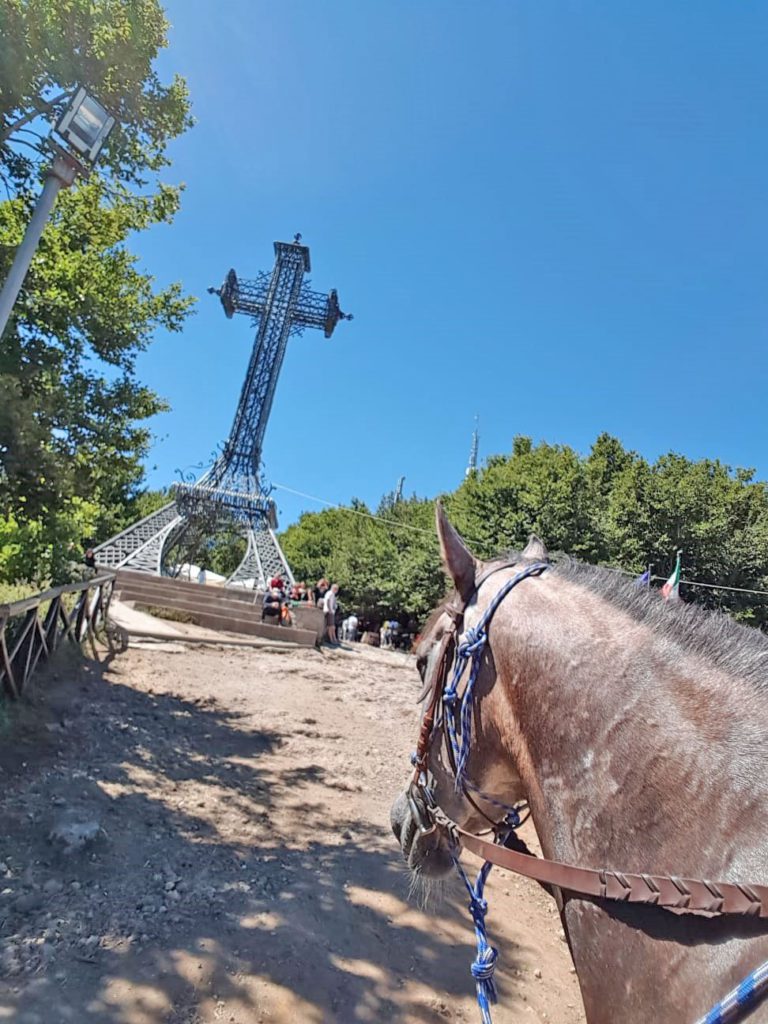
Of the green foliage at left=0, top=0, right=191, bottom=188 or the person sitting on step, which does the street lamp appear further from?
the person sitting on step

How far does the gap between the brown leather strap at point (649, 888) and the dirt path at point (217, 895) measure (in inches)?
93.2

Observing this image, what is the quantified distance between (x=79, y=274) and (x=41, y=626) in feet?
15.5

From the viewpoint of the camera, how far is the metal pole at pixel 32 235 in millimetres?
5137

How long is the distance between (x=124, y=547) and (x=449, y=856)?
24259mm

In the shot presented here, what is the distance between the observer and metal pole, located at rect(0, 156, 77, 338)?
16.9 ft

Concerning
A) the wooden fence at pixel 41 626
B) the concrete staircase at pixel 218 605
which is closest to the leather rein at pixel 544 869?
the wooden fence at pixel 41 626

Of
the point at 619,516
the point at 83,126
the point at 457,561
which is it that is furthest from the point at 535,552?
the point at 619,516

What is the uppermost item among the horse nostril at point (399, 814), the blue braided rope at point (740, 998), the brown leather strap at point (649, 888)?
the brown leather strap at point (649, 888)

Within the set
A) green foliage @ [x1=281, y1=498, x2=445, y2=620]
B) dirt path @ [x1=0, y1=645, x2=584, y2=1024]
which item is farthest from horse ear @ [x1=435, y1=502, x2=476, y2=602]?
green foliage @ [x1=281, y1=498, x2=445, y2=620]

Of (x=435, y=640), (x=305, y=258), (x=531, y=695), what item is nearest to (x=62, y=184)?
(x=435, y=640)

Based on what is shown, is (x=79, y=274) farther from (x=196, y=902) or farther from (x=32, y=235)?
(x=196, y=902)

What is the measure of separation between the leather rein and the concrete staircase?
46.0 feet

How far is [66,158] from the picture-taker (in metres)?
5.29

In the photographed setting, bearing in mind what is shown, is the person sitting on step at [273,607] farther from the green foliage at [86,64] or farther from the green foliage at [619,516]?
the green foliage at [86,64]
